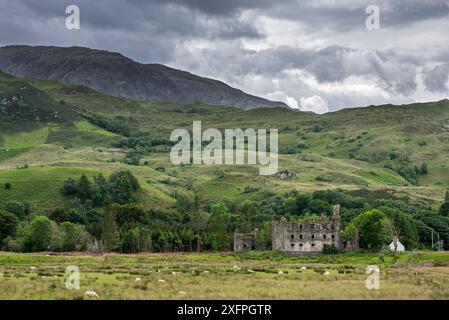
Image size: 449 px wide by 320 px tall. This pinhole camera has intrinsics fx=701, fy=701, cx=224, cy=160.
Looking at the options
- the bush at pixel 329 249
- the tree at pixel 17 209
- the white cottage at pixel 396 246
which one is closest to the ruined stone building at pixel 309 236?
the bush at pixel 329 249

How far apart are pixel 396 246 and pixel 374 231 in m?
8.61

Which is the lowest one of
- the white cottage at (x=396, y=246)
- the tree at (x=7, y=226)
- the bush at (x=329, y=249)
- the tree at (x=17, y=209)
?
the bush at (x=329, y=249)

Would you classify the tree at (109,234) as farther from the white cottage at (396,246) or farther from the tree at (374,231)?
the white cottage at (396,246)

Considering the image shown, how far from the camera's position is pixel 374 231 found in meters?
128

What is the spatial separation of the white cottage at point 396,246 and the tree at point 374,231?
7.29ft

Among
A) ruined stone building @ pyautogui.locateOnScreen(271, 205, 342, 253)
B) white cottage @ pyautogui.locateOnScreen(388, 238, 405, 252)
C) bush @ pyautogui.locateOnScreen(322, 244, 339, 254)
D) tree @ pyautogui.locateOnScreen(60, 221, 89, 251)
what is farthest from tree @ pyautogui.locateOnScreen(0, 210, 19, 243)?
white cottage @ pyautogui.locateOnScreen(388, 238, 405, 252)

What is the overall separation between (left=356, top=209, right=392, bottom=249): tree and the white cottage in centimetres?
222

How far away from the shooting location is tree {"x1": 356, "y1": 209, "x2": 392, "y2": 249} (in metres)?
127

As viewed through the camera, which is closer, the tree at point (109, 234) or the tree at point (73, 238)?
the tree at point (73, 238)

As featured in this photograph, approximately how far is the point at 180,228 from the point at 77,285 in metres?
104

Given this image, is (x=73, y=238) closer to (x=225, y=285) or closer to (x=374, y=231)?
(x=374, y=231)

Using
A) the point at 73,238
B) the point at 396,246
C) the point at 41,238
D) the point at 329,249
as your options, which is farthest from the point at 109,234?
the point at 396,246

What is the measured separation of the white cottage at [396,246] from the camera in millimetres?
119287

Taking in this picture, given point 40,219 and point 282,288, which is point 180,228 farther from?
point 282,288
